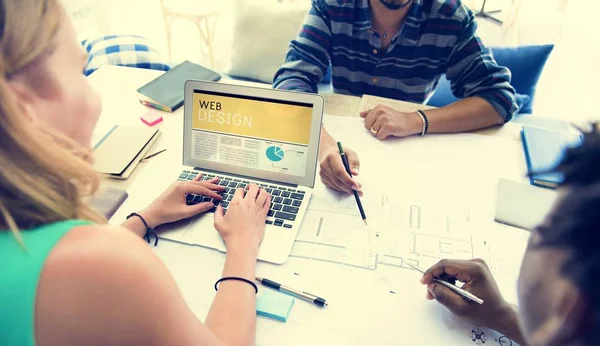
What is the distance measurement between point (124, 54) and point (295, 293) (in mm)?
1488

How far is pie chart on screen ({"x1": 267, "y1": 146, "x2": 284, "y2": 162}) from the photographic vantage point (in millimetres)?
983

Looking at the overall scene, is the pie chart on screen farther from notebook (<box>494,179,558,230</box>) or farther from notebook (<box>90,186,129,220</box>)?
notebook (<box>494,179,558,230</box>)

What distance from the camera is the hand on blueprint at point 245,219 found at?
832mm

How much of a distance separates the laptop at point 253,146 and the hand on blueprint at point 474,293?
0.28 meters

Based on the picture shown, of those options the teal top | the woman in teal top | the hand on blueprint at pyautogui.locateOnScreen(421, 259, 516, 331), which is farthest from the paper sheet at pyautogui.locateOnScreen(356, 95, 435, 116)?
the teal top

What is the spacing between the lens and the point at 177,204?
0.91 meters

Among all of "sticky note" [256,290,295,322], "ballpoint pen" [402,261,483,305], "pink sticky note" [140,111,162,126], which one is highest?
"ballpoint pen" [402,261,483,305]

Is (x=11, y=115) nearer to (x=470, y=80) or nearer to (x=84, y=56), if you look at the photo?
(x=84, y=56)

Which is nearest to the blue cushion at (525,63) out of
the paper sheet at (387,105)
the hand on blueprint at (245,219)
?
the paper sheet at (387,105)

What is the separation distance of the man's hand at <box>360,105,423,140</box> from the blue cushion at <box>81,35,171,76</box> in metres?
1.10

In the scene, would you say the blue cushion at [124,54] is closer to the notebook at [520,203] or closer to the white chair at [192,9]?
the white chair at [192,9]

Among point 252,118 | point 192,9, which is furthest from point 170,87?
point 192,9

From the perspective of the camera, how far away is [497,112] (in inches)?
48.1

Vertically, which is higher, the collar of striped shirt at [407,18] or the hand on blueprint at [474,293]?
the collar of striped shirt at [407,18]
